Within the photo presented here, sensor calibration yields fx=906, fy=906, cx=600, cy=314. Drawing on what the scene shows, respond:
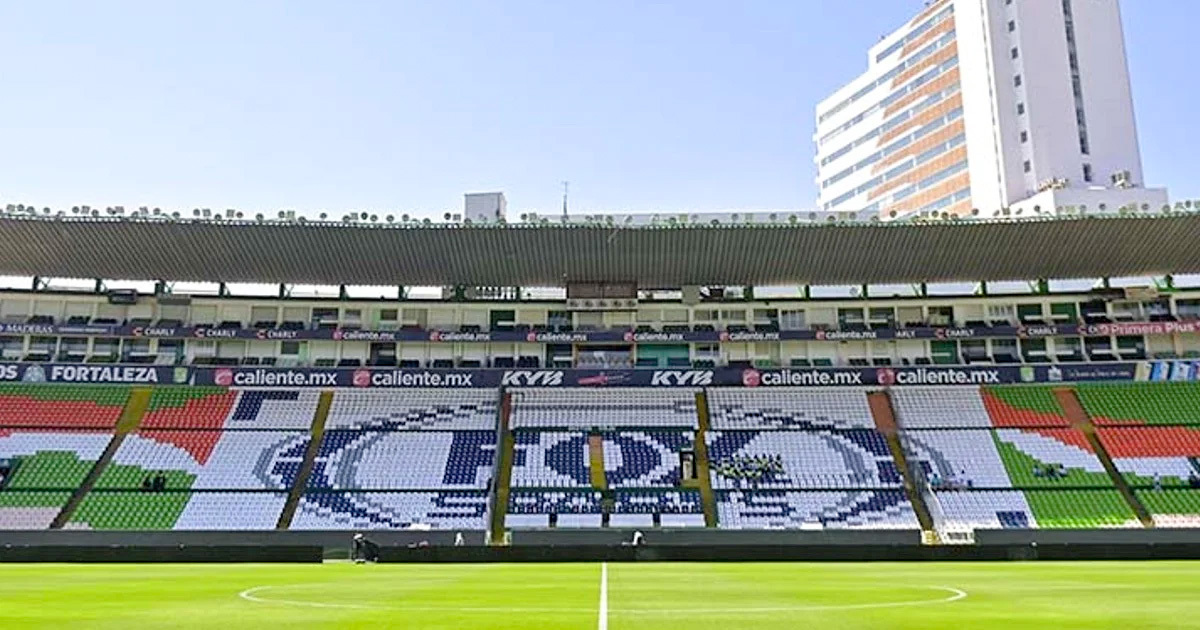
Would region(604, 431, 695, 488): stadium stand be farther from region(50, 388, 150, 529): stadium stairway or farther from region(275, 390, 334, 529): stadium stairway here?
region(50, 388, 150, 529): stadium stairway

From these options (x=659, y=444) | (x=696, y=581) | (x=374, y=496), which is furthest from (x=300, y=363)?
(x=696, y=581)

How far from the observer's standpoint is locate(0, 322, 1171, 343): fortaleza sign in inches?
1986

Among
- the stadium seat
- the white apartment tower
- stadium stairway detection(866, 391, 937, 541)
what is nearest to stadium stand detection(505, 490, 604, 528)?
stadium stairway detection(866, 391, 937, 541)

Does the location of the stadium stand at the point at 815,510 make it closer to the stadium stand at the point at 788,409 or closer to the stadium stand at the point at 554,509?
the stadium stand at the point at 554,509

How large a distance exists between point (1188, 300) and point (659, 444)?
32084 millimetres

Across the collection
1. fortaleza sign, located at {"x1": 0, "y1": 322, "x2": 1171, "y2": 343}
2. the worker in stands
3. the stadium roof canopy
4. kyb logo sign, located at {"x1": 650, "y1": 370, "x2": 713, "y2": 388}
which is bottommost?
the worker in stands

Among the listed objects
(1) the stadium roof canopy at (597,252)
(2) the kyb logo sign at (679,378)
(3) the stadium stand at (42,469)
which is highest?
(1) the stadium roof canopy at (597,252)

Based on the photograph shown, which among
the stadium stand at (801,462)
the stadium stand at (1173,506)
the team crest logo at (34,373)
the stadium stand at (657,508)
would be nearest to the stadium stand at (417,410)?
the stadium stand at (657,508)

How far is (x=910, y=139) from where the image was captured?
99.6 m

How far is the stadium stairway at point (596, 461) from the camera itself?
43.6 m

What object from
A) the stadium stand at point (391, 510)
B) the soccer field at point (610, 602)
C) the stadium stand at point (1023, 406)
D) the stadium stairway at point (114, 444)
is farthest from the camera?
the stadium stand at point (1023, 406)

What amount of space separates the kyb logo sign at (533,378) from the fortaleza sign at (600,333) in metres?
2.45

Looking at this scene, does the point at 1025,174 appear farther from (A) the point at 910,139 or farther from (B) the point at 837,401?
(B) the point at 837,401

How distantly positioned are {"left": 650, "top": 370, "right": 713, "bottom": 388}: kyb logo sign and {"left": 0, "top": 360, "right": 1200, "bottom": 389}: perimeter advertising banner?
0.18 ft
